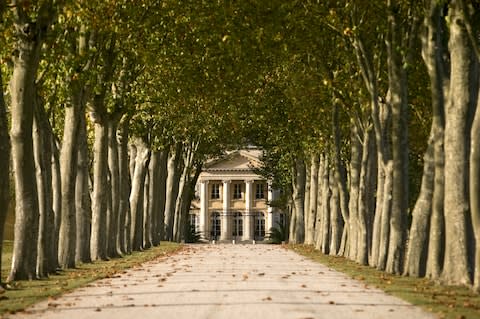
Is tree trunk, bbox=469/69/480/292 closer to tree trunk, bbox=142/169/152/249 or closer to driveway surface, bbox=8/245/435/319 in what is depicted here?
driveway surface, bbox=8/245/435/319

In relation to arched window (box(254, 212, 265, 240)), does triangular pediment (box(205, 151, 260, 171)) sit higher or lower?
higher

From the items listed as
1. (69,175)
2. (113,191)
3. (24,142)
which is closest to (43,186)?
(69,175)

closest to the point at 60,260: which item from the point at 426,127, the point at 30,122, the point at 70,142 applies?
the point at 70,142

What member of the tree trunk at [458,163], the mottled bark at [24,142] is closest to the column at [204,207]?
the mottled bark at [24,142]

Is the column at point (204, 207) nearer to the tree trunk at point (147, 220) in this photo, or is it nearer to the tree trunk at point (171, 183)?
the tree trunk at point (171, 183)

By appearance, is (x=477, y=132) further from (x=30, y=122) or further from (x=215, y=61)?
(x=215, y=61)

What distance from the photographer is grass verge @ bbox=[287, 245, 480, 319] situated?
15688mm

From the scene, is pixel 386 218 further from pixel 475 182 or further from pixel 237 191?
pixel 237 191

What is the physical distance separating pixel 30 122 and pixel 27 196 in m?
1.61

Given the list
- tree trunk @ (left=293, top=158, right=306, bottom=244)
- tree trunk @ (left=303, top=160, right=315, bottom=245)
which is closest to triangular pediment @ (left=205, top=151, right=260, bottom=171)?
tree trunk @ (left=293, top=158, right=306, bottom=244)

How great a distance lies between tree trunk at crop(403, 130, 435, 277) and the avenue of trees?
4 cm

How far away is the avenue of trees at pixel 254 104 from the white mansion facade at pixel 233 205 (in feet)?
254

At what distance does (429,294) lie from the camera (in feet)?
62.1

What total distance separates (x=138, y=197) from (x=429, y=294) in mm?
28482
